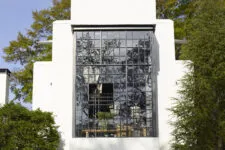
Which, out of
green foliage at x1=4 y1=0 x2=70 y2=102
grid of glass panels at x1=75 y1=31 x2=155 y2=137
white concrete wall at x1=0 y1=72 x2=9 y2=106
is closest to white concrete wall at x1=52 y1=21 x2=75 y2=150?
grid of glass panels at x1=75 y1=31 x2=155 y2=137

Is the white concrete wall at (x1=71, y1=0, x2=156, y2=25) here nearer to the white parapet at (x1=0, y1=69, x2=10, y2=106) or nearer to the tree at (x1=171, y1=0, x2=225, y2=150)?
the tree at (x1=171, y1=0, x2=225, y2=150)

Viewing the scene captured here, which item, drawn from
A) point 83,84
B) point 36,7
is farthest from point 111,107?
point 36,7

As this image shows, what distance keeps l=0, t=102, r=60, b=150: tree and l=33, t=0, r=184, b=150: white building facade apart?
834 millimetres

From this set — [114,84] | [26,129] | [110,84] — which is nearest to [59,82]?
[110,84]

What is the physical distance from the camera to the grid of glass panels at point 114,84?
583 inches

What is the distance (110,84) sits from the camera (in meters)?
15.1

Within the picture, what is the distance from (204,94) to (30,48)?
1316 centimetres

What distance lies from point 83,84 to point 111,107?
4.43 feet

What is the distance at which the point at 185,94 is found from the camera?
14.5m

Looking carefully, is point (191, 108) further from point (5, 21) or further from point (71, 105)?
point (5, 21)

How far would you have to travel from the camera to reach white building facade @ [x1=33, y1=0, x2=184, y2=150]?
14.8 metres

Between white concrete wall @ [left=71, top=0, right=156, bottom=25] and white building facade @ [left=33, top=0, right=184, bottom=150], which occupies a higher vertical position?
white concrete wall @ [left=71, top=0, right=156, bottom=25]

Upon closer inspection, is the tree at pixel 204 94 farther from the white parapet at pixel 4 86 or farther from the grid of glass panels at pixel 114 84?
the white parapet at pixel 4 86

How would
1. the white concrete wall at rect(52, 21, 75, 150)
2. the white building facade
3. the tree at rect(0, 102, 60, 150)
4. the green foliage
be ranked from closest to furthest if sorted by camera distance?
the tree at rect(0, 102, 60, 150) < the white building facade < the white concrete wall at rect(52, 21, 75, 150) < the green foliage
